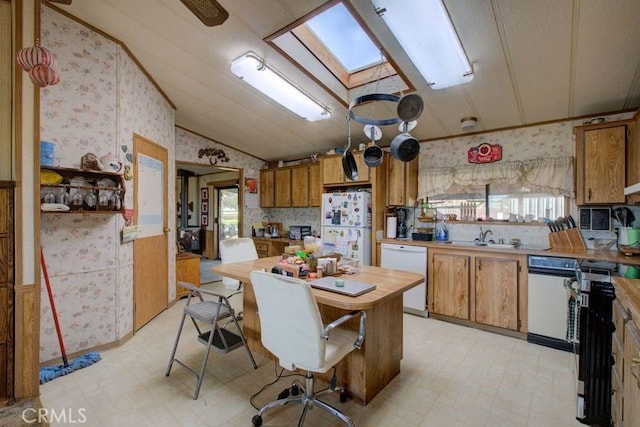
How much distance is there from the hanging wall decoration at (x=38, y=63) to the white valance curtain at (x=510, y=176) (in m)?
3.97

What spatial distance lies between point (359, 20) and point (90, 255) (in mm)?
2978

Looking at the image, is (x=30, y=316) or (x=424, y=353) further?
(x=424, y=353)

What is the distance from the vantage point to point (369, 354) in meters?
1.94

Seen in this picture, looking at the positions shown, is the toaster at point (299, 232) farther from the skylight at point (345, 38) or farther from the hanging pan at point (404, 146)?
the hanging pan at point (404, 146)

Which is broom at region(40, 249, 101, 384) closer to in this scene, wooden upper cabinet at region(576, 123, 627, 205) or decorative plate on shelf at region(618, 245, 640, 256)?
decorative plate on shelf at region(618, 245, 640, 256)

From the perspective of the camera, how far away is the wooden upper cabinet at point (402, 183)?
3.99 meters

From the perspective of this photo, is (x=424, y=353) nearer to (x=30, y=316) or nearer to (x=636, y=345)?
(x=636, y=345)

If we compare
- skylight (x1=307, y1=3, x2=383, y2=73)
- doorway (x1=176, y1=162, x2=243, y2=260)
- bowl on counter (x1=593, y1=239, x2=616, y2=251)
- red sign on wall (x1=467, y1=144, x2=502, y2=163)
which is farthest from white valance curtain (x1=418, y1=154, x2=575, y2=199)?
doorway (x1=176, y1=162, x2=243, y2=260)

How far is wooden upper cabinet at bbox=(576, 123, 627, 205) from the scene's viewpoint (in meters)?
2.71

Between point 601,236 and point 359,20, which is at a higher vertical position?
point 359,20

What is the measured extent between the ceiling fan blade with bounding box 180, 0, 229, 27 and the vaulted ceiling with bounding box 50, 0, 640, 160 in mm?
125

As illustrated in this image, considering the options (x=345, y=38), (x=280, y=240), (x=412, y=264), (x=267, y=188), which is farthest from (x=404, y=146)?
(x=267, y=188)

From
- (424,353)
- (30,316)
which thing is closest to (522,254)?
(424,353)

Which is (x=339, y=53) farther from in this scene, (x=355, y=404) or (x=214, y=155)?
(x=214, y=155)
